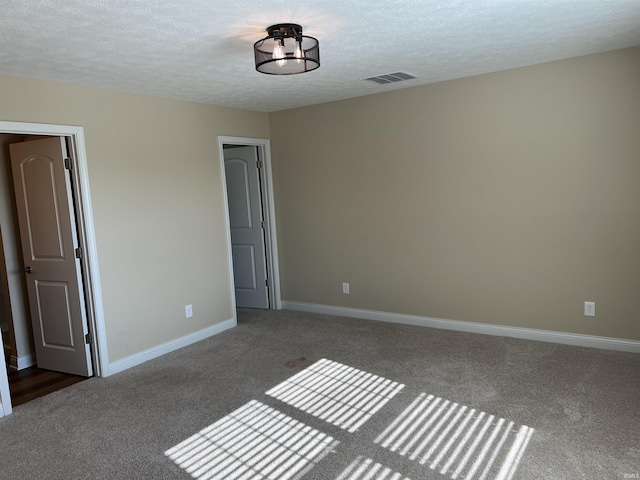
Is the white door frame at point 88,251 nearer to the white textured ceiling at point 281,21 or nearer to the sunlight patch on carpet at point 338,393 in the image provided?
the white textured ceiling at point 281,21

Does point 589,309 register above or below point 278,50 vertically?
below

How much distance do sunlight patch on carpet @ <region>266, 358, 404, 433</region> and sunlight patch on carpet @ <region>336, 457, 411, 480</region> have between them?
36 centimetres

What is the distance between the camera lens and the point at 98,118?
3.96 meters

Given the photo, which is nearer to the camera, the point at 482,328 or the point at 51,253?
the point at 51,253

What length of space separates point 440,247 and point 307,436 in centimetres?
248

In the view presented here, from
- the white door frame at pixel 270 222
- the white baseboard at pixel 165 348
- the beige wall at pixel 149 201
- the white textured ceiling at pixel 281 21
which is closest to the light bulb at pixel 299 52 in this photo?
the white textured ceiling at pixel 281 21

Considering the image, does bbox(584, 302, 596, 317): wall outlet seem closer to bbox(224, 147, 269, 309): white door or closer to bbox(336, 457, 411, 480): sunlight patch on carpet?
bbox(336, 457, 411, 480): sunlight patch on carpet

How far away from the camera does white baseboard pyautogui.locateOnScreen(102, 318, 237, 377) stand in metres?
4.08

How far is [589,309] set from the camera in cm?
402

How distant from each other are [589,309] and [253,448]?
298cm

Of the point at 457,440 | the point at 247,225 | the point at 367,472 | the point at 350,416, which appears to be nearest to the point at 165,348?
the point at 247,225

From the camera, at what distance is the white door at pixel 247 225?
226 inches

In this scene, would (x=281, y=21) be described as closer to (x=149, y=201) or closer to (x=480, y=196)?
(x=149, y=201)

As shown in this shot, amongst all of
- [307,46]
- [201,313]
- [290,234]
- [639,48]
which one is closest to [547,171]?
[639,48]
